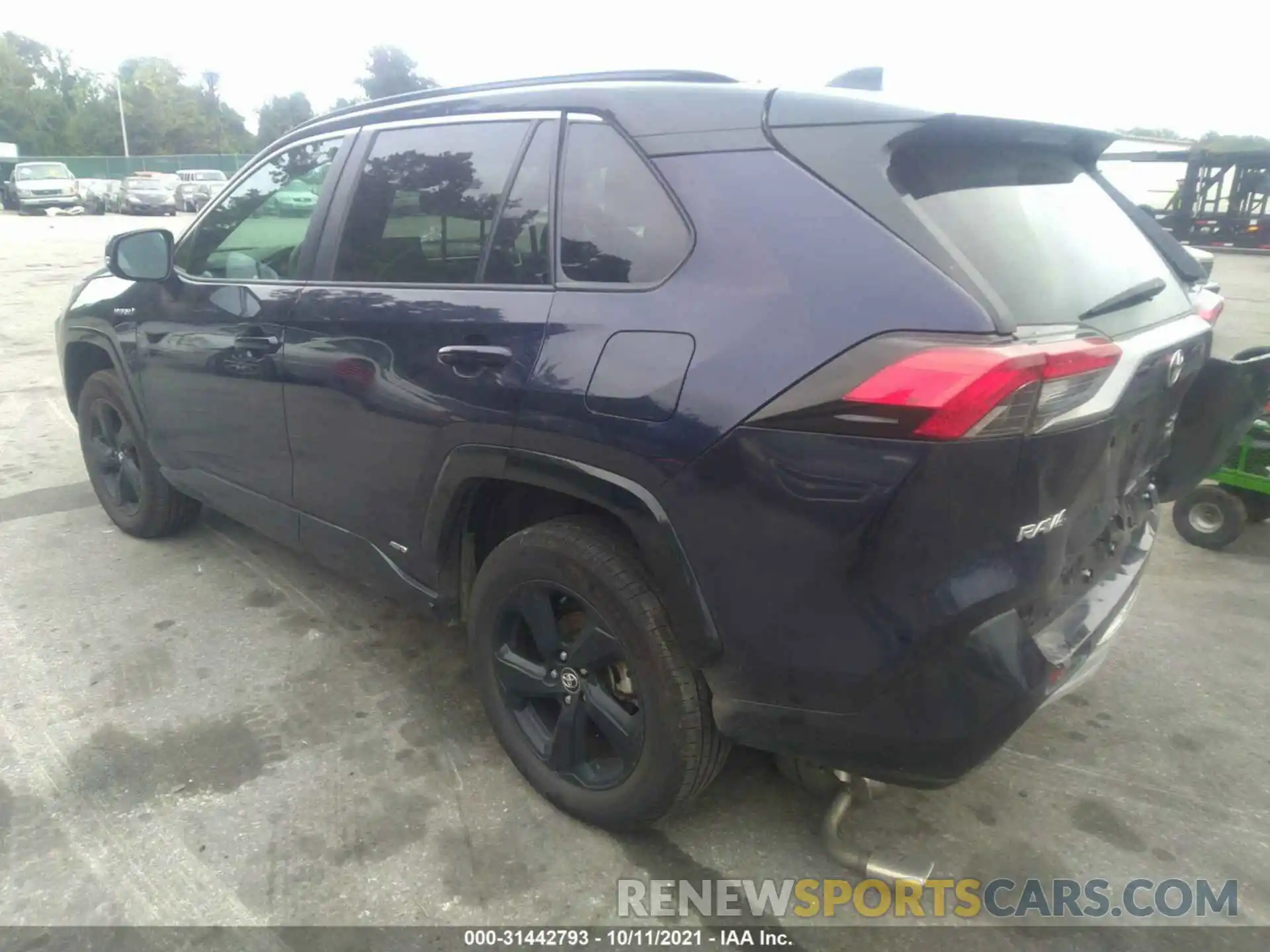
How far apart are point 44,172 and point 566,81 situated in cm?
3980

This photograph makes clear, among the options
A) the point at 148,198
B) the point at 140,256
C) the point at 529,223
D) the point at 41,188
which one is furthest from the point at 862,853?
the point at 41,188

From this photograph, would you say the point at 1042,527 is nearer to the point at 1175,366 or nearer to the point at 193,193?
the point at 1175,366

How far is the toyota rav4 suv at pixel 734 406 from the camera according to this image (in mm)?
1822

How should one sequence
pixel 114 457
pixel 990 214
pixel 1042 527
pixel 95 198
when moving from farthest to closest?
pixel 95 198 < pixel 114 457 < pixel 990 214 < pixel 1042 527

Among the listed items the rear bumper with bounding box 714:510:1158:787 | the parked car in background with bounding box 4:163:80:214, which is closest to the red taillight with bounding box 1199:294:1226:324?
the rear bumper with bounding box 714:510:1158:787

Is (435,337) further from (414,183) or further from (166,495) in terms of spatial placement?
(166,495)

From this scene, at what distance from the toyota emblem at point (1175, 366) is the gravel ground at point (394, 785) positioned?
1.18 meters

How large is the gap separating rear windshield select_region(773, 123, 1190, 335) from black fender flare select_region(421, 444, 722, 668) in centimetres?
80

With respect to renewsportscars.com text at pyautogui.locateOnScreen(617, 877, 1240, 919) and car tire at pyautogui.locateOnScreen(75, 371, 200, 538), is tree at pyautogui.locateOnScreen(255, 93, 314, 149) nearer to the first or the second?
car tire at pyautogui.locateOnScreen(75, 371, 200, 538)

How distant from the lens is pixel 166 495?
169 inches

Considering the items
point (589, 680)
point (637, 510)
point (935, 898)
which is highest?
point (637, 510)

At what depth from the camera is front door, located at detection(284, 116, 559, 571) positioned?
246 centimetres

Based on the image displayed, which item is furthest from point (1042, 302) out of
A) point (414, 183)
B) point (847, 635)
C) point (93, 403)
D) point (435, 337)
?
point (93, 403)

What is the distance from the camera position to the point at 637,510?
2.14 m
